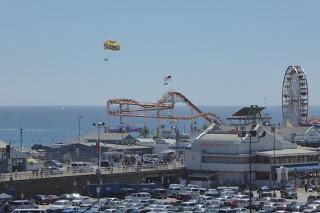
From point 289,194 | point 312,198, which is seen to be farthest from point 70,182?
point 312,198

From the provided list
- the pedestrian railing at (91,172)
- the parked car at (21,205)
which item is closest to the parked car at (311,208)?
the parked car at (21,205)

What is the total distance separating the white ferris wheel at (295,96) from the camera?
4048 inches

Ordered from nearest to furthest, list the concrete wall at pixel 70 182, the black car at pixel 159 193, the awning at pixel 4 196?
the awning at pixel 4 196 < the concrete wall at pixel 70 182 < the black car at pixel 159 193

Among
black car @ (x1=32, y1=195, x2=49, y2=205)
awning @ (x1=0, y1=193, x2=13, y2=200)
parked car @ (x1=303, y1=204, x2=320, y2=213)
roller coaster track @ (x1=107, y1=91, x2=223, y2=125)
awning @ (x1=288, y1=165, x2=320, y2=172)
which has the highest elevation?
roller coaster track @ (x1=107, y1=91, x2=223, y2=125)

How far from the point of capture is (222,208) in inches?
1893

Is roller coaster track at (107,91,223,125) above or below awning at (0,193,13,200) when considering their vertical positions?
above

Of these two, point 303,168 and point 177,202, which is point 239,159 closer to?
Answer: point 303,168

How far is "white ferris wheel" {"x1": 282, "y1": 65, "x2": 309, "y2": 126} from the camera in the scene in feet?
337

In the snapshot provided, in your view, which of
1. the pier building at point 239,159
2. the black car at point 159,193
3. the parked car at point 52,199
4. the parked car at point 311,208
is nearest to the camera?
the parked car at point 311,208

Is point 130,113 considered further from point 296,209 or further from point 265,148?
point 296,209

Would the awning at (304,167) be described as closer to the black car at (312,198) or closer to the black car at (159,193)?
the black car at (312,198)

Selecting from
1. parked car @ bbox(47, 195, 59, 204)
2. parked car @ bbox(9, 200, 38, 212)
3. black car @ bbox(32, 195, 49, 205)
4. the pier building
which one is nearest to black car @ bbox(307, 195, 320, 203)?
the pier building

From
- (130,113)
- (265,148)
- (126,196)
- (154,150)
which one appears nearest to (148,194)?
(126,196)

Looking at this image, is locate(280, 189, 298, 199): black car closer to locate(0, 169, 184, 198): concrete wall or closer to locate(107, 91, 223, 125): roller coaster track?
locate(0, 169, 184, 198): concrete wall
